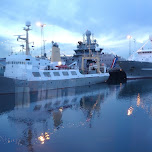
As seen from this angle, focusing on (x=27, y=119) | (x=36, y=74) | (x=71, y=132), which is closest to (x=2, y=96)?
(x=36, y=74)

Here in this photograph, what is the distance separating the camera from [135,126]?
15.5m

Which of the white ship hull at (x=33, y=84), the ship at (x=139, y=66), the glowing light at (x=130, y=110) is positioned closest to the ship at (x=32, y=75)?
the white ship hull at (x=33, y=84)

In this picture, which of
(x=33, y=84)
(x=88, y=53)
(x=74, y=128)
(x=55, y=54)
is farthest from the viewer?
(x=88, y=53)

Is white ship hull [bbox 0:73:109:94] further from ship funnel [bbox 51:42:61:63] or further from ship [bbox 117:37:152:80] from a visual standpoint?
ship [bbox 117:37:152:80]

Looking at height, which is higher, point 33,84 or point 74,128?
point 33,84

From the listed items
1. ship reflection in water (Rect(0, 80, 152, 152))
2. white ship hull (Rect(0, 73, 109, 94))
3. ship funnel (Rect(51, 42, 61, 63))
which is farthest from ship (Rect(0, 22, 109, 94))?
ship reflection in water (Rect(0, 80, 152, 152))

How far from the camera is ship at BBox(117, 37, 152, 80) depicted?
186ft

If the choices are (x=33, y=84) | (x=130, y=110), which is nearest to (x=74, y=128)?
(x=130, y=110)

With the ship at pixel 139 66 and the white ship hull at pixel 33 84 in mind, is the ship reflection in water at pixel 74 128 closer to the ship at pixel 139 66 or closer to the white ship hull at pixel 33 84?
the white ship hull at pixel 33 84

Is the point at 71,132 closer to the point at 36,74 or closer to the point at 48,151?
the point at 48,151

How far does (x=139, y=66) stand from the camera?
57.8 m

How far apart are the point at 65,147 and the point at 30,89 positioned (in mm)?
21416

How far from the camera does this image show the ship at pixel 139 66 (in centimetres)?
5672

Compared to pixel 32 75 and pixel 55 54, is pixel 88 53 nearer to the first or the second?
pixel 55 54
